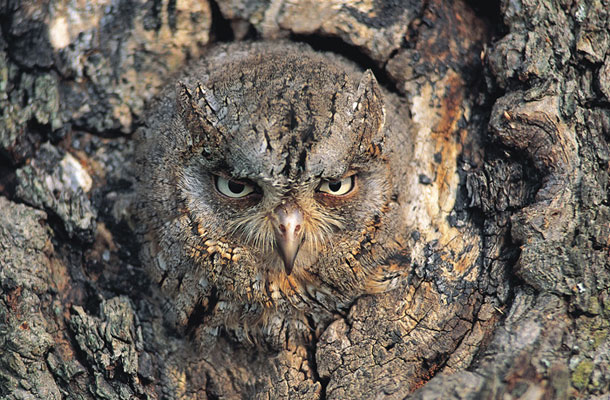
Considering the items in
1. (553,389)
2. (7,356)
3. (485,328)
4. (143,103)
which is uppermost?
(553,389)

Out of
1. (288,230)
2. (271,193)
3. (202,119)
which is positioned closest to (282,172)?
(271,193)

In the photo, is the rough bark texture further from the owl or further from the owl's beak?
the owl's beak

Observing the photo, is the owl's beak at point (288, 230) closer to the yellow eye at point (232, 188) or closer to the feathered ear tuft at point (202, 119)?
the yellow eye at point (232, 188)

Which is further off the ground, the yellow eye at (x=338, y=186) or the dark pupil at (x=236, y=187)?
the yellow eye at (x=338, y=186)

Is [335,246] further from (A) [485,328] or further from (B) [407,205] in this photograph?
(A) [485,328]

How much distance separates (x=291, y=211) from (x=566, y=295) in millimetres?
1046

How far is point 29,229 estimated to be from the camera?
8.30 feet

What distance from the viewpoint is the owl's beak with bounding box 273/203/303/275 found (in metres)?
2.29

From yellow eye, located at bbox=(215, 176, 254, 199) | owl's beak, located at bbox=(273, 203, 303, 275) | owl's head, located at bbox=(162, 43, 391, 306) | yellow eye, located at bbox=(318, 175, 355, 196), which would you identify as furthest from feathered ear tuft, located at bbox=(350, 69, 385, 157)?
yellow eye, located at bbox=(215, 176, 254, 199)

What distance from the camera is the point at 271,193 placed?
2.29 m

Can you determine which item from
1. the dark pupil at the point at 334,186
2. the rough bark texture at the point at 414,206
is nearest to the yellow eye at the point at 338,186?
the dark pupil at the point at 334,186

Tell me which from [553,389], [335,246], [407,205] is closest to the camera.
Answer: [553,389]

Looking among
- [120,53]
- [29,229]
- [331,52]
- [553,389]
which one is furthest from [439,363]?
[120,53]

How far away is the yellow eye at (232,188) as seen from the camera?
233cm
